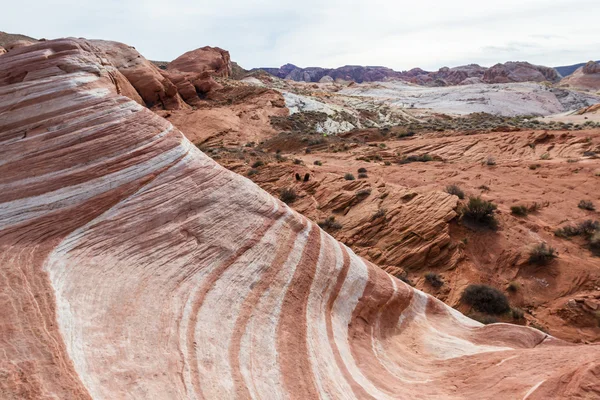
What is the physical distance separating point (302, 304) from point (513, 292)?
24.2 feet

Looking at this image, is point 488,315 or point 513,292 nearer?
point 488,315

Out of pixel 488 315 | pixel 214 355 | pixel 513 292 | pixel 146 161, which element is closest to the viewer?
pixel 214 355

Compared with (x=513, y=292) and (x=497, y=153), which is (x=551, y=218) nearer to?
(x=513, y=292)

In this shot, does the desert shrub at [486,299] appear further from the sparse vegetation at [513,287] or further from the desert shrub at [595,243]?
the desert shrub at [595,243]

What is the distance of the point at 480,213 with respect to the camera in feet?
38.4

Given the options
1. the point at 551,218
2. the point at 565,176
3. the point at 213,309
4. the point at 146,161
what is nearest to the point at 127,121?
the point at 146,161

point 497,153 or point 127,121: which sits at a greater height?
point 127,121

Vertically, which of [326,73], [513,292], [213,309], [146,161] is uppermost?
[326,73]

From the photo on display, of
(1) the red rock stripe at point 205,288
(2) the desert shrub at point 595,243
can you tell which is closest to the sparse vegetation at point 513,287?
(2) the desert shrub at point 595,243

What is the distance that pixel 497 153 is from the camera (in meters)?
21.0

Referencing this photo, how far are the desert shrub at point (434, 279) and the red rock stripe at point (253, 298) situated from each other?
5.64m

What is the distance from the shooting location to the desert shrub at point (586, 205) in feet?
42.4

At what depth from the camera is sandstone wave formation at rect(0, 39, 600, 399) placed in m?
3.06

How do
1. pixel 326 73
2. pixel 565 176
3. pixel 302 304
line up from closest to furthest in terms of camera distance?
pixel 302 304 < pixel 565 176 < pixel 326 73
